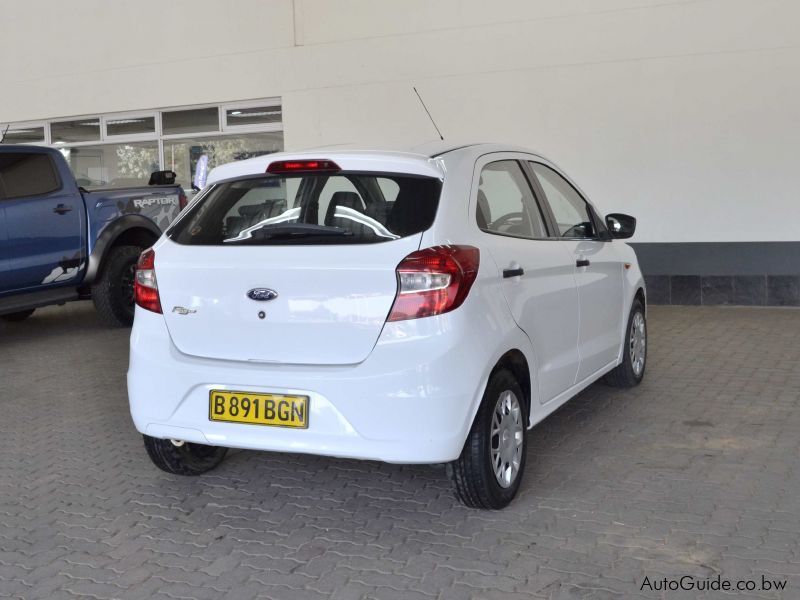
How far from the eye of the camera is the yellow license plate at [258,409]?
376 cm

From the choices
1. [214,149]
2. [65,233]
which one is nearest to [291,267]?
[65,233]

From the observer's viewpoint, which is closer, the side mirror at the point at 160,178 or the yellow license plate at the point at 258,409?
the yellow license plate at the point at 258,409

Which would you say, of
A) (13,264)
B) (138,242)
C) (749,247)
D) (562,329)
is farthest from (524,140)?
(562,329)

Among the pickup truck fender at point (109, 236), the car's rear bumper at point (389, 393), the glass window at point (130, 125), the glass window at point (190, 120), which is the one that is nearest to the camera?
the car's rear bumper at point (389, 393)

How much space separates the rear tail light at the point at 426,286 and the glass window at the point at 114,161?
38.2 ft

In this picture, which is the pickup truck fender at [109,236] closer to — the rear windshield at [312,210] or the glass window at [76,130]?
the rear windshield at [312,210]

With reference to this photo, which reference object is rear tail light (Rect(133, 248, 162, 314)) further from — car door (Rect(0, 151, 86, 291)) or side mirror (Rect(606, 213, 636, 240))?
car door (Rect(0, 151, 86, 291))

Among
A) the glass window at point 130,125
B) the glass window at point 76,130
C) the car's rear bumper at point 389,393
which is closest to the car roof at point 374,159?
the car's rear bumper at point 389,393

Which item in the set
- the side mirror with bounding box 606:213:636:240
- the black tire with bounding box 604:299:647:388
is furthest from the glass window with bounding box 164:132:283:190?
the side mirror with bounding box 606:213:636:240

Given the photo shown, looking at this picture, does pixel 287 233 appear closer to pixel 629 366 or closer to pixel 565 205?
pixel 565 205

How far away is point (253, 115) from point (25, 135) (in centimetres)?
489

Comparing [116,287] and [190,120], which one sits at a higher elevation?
[190,120]

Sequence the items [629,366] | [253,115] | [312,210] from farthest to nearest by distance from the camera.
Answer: [253,115] < [629,366] < [312,210]

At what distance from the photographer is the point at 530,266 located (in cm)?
440
